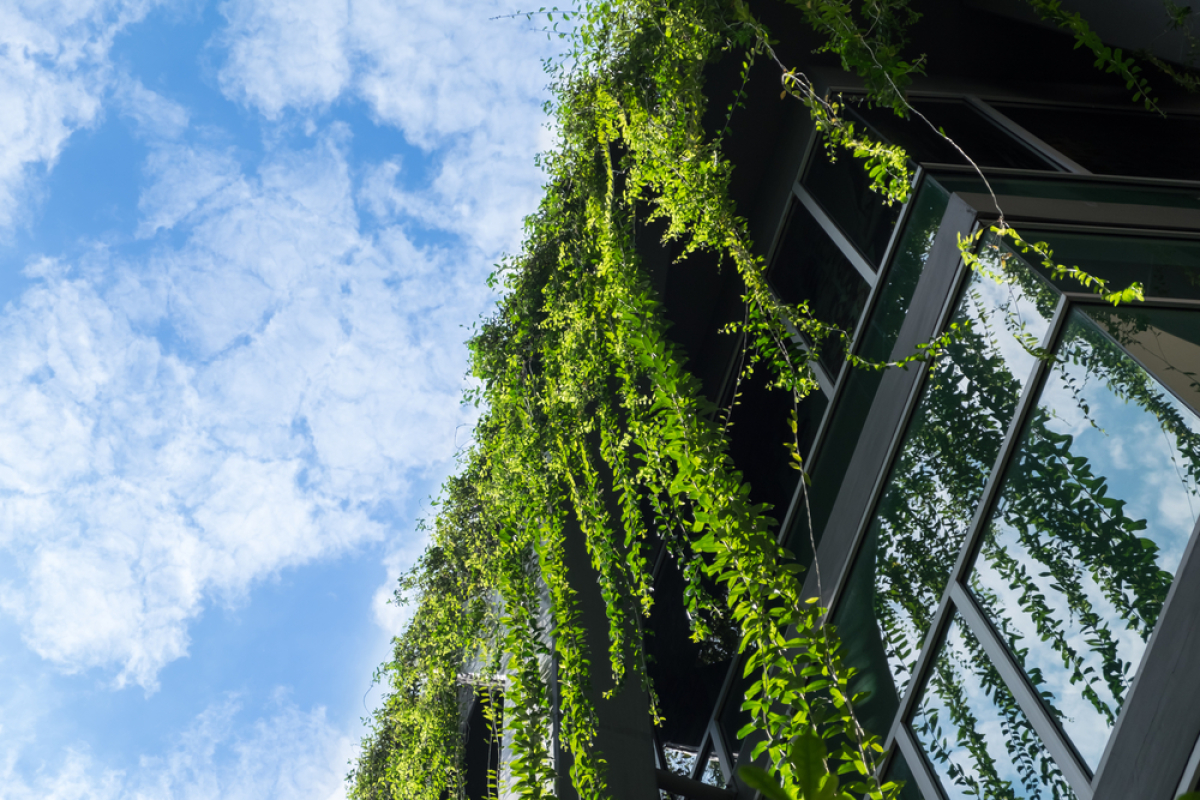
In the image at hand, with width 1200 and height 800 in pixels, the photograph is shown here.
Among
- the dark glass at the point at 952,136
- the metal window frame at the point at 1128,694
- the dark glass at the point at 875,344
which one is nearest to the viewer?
the metal window frame at the point at 1128,694

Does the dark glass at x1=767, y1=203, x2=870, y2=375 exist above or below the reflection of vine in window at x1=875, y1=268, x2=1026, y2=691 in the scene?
above

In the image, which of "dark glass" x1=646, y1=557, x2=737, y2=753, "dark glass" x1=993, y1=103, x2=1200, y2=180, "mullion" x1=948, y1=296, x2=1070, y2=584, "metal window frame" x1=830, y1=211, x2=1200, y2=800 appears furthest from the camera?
"dark glass" x1=646, y1=557, x2=737, y2=753

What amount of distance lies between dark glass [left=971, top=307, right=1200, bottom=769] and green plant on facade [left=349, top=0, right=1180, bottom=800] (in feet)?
1.00

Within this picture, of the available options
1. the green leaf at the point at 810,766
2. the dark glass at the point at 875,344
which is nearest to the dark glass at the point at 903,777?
the dark glass at the point at 875,344

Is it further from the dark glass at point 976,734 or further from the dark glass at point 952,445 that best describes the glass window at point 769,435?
the dark glass at point 976,734

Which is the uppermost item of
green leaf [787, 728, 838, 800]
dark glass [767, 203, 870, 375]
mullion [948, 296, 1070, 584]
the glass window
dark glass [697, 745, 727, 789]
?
dark glass [767, 203, 870, 375]

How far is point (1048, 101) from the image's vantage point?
531 centimetres

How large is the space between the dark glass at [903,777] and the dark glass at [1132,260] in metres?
1.99

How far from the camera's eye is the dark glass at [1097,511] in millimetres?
2084

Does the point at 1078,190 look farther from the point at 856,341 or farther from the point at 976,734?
the point at 976,734

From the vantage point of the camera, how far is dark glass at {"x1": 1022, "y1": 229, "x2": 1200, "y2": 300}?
266cm

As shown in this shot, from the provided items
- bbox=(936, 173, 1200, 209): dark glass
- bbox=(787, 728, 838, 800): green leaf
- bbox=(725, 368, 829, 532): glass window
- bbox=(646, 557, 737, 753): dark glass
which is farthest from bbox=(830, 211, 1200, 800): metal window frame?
bbox=(646, 557, 737, 753): dark glass

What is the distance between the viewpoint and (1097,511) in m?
2.26

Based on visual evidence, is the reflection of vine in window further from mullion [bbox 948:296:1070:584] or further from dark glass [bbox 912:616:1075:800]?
dark glass [bbox 912:616:1075:800]
